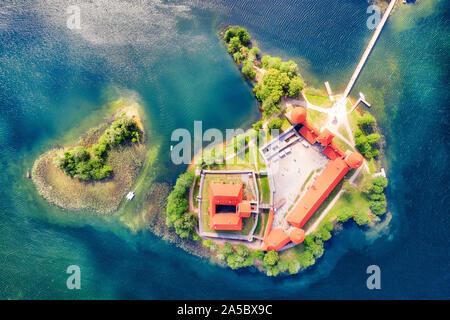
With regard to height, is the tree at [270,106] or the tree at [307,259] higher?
the tree at [270,106]

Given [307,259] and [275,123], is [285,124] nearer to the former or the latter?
[275,123]

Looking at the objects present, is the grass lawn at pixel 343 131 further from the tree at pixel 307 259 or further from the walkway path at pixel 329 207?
the tree at pixel 307 259

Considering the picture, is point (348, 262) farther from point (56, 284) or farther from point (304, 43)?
point (56, 284)

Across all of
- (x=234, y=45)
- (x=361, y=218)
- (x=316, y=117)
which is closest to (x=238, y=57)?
(x=234, y=45)

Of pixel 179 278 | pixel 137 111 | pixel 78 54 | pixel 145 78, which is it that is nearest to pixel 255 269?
pixel 179 278

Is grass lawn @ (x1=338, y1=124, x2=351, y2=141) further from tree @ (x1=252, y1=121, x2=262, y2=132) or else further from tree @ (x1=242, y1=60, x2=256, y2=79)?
tree @ (x1=242, y1=60, x2=256, y2=79)

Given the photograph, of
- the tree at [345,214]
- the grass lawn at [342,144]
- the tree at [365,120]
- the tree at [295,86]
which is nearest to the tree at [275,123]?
the tree at [295,86]
